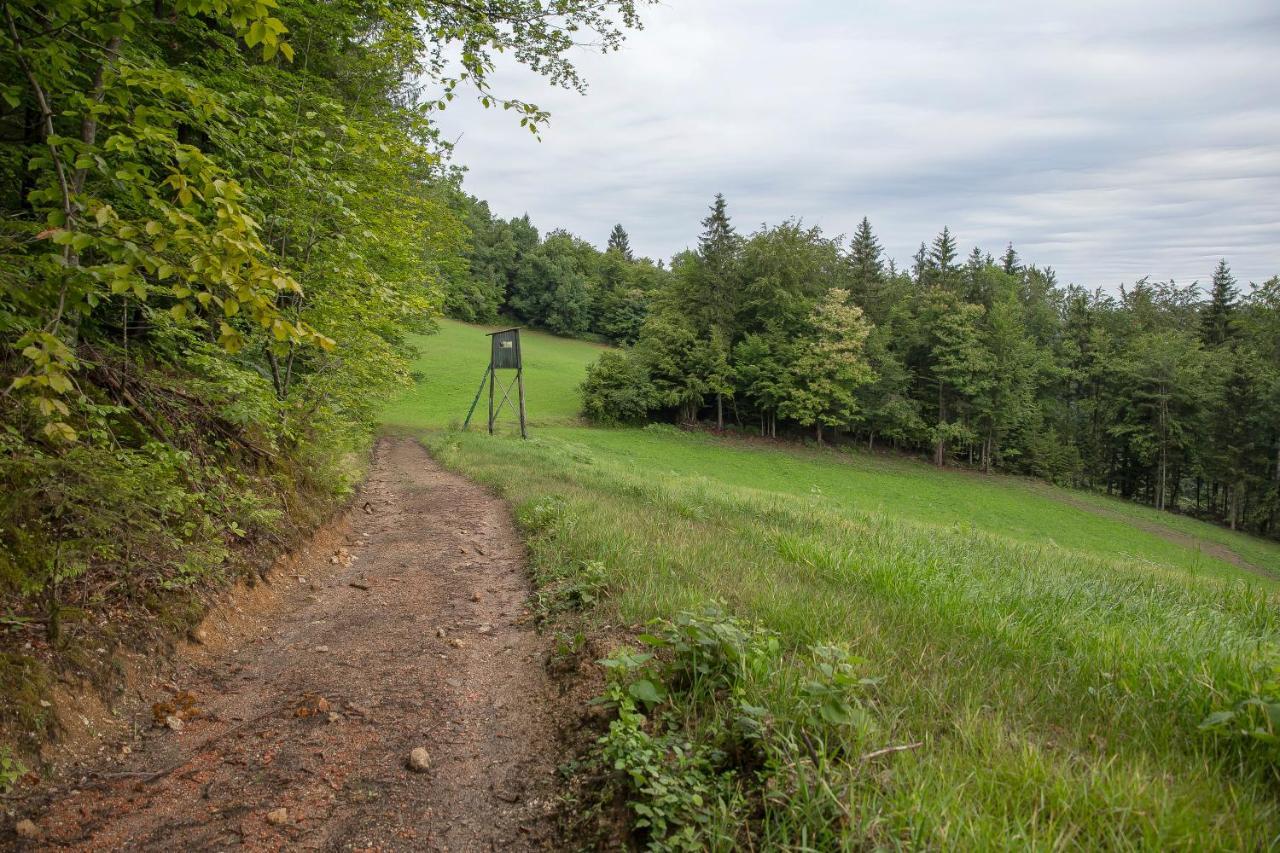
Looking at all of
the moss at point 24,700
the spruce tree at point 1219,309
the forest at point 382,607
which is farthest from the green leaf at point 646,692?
the spruce tree at point 1219,309

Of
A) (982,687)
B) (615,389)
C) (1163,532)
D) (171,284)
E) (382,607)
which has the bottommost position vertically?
(1163,532)

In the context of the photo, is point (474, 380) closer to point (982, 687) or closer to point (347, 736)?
point (347, 736)

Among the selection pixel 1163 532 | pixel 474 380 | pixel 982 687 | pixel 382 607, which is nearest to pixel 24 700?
pixel 382 607

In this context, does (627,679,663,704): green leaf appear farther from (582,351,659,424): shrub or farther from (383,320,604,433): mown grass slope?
(582,351,659,424): shrub

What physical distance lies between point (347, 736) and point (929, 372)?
162ft

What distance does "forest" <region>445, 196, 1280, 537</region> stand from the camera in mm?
42156

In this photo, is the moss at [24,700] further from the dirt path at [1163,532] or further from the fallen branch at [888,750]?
the dirt path at [1163,532]

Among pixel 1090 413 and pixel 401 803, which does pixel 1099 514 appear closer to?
pixel 1090 413

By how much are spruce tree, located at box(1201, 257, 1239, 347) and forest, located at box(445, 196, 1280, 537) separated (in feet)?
1.43

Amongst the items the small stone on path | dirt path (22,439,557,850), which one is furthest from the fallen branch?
the small stone on path

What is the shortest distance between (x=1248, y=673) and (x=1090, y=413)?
2358 inches

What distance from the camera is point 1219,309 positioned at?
51.8m

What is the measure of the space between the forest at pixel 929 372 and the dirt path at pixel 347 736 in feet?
121

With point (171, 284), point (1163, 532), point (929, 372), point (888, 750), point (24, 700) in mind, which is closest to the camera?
point (888, 750)
